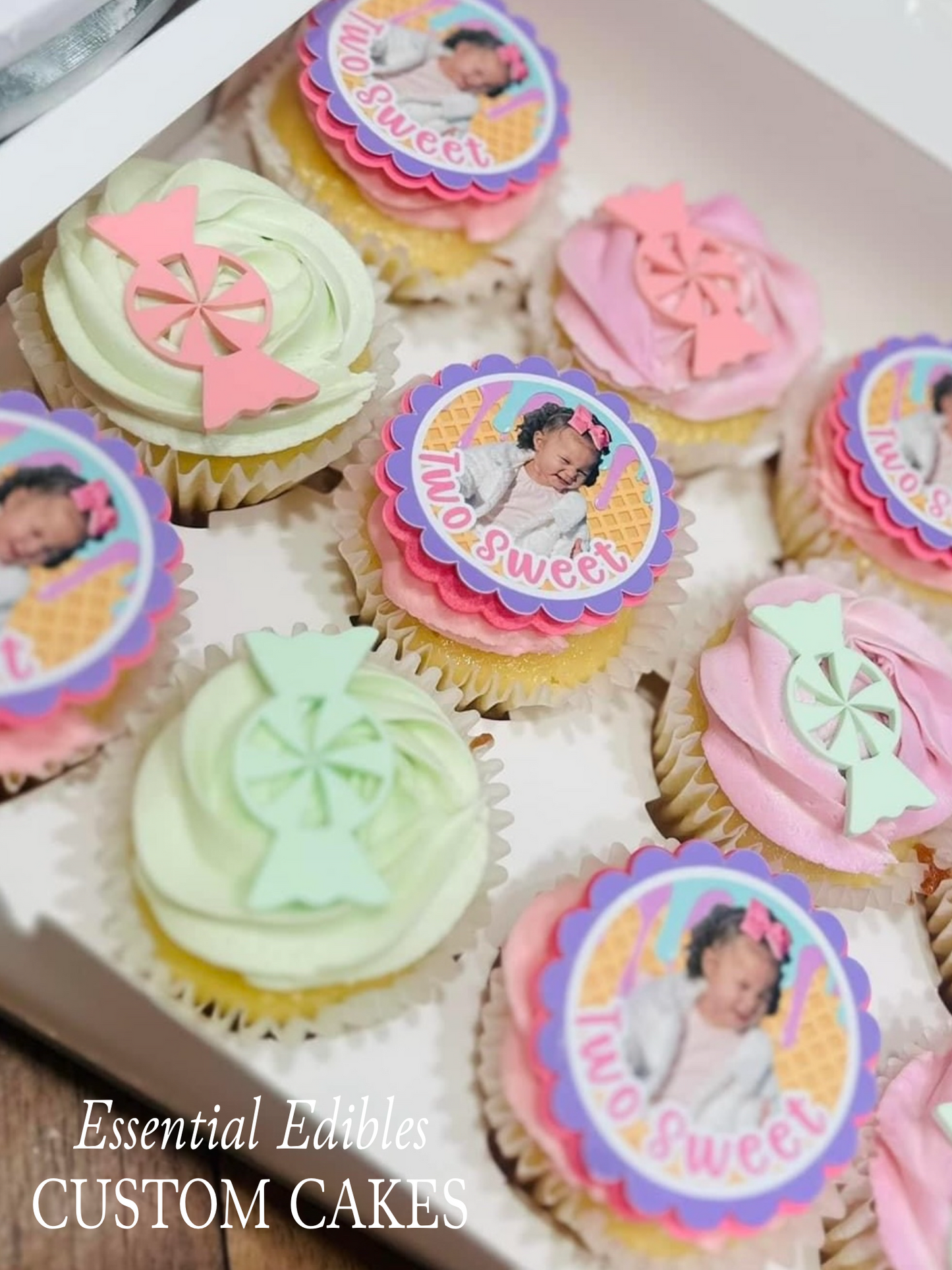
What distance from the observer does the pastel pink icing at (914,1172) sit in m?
0.96

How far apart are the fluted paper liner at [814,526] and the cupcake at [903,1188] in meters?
0.48

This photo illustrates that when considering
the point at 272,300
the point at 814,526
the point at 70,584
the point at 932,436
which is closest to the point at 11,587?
the point at 70,584

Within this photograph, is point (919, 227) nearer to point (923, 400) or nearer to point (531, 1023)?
point (923, 400)

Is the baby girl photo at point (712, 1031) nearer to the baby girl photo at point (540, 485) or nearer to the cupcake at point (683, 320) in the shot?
the baby girl photo at point (540, 485)

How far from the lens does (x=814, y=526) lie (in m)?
1.31

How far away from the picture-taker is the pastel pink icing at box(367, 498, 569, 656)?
1057 millimetres

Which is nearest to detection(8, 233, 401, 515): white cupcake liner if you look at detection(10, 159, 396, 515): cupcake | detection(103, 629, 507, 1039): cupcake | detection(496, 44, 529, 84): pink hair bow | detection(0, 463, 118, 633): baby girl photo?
detection(10, 159, 396, 515): cupcake

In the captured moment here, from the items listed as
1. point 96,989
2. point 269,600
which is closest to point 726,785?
point 269,600

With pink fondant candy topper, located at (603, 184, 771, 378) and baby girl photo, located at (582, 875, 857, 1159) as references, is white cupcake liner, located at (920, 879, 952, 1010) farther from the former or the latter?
pink fondant candy topper, located at (603, 184, 771, 378)

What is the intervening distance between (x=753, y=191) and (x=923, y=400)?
34 centimetres

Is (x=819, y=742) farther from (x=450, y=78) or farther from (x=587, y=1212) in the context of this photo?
(x=450, y=78)

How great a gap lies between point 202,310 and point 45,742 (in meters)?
0.38

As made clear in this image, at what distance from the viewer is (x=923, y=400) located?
132 centimetres

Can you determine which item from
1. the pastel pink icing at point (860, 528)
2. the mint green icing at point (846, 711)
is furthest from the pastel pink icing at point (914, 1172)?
the pastel pink icing at point (860, 528)
